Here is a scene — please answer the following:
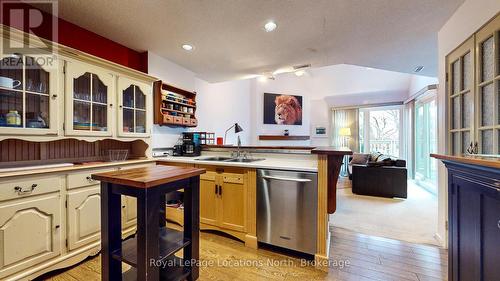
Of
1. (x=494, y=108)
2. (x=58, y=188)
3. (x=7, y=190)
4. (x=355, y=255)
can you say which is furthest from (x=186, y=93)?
(x=494, y=108)

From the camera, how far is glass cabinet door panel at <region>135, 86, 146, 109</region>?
8.42ft

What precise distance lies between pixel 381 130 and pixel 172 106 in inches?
251

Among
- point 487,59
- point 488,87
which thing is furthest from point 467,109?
point 487,59

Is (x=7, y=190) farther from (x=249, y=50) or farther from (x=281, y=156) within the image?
(x=249, y=50)

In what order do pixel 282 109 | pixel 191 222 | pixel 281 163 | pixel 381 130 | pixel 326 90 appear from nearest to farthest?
pixel 191 222 → pixel 281 163 → pixel 381 130 → pixel 282 109 → pixel 326 90

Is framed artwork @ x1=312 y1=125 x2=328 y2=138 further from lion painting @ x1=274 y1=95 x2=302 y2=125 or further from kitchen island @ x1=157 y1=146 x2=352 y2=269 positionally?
kitchen island @ x1=157 y1=146 x2=352 y2=269

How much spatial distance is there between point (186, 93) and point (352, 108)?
17.9ft

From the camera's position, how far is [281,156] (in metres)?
2.67

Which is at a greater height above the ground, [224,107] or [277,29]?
[277,29]

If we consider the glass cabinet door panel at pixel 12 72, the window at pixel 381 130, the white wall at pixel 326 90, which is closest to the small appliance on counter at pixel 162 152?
the glass cabinet door panel at pixel 12 72

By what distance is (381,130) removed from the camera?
6.63 metres

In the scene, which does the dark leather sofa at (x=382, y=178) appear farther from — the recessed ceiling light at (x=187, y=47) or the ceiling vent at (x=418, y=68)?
the recessed ceiling light at (x=187, y=47)

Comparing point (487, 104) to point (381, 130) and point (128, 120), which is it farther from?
point (381, 130)

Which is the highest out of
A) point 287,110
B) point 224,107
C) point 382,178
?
point 287,110
